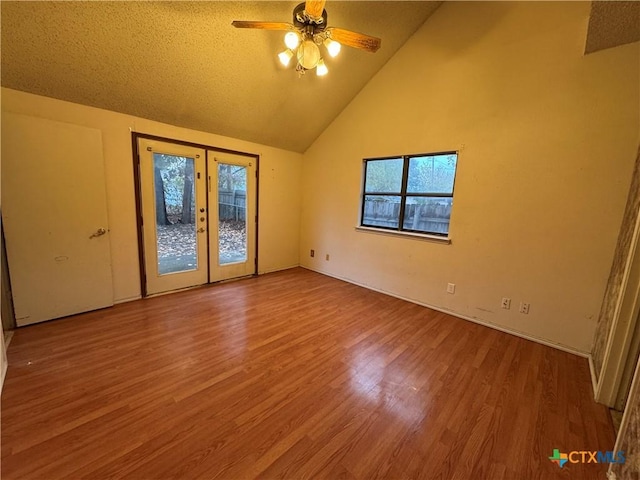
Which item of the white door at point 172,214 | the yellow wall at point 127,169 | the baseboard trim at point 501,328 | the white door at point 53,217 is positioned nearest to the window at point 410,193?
the baseboard trim at point 501,328

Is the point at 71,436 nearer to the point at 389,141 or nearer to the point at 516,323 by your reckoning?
the point at 516,323

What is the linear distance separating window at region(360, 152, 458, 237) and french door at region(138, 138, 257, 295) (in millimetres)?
1873

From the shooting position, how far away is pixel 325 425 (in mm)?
1553

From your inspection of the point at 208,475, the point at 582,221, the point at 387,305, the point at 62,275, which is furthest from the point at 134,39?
the point at 582,221

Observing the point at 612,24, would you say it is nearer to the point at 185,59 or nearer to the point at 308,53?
the point at 308,53

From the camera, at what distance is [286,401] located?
5.65ft

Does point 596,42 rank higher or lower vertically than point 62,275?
higher

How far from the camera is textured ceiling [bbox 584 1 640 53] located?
1.64 m

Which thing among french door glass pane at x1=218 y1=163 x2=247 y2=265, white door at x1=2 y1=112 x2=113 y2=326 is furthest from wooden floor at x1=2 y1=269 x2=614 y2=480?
french door glass pane at x1=218 y1=163 x2=247 y2=265

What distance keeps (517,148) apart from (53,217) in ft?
15.1

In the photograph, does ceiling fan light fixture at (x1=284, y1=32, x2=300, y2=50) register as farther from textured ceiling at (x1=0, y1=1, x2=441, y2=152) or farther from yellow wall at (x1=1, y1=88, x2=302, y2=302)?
yellow wall at (x1=1, y1=88, x2=302, y2=302)

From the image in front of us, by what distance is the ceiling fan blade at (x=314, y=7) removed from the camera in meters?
1.70

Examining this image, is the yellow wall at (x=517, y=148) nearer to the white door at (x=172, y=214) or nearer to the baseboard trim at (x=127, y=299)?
the white door at (x=172, y=214)

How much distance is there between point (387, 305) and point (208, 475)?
100 inches
